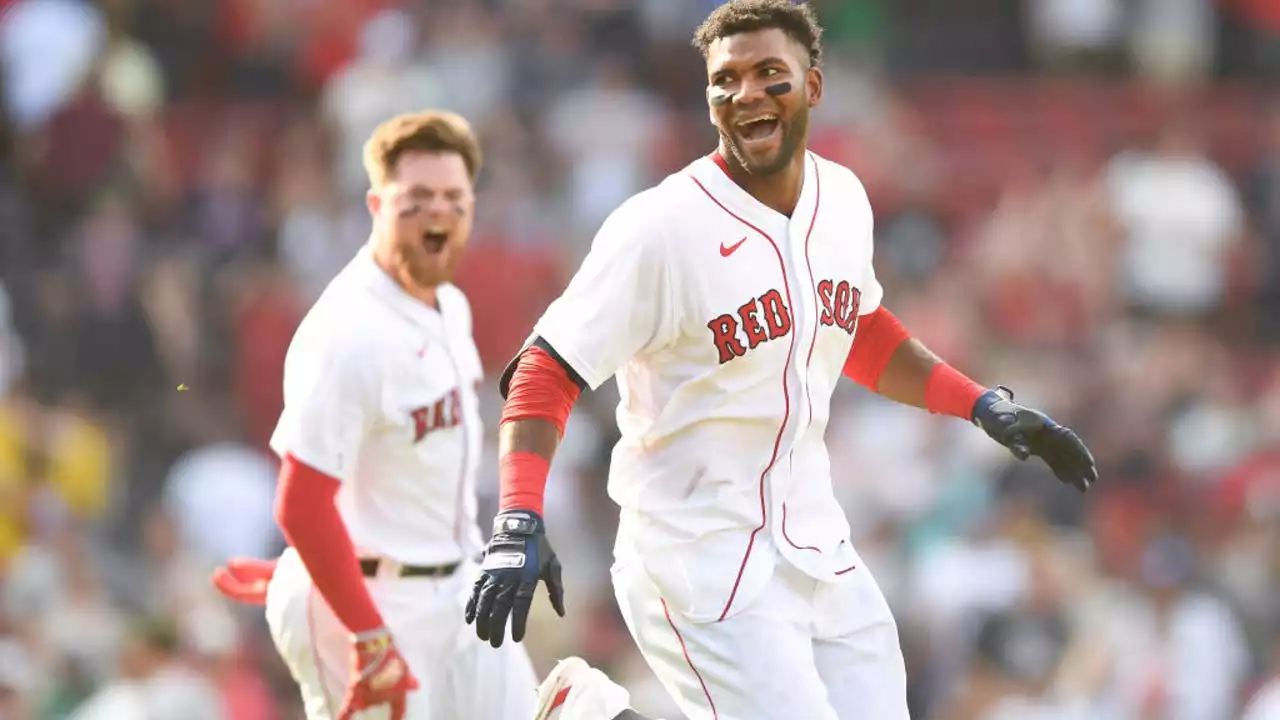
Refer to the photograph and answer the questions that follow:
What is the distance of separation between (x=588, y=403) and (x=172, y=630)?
114 inches

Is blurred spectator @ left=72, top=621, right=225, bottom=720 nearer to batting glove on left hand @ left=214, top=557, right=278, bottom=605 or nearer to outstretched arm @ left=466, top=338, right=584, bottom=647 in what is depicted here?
batting glove on left hand @ left=214, top=557, right=278, bottom=605

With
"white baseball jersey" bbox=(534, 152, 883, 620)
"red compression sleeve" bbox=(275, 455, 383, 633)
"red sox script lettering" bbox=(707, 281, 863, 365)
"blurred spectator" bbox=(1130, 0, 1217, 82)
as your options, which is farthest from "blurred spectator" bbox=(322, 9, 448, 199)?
"red sox script lettering" bbox=(707, 281, 863, 365)

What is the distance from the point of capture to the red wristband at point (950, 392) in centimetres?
537

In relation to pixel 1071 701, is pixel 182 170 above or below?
above

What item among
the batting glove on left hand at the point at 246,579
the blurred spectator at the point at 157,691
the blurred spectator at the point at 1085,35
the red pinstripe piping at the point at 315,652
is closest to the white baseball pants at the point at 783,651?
the red pinstripe piping at the point at 315,652

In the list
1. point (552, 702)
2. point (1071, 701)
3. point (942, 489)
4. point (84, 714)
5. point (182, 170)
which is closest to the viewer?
point (552, 702)

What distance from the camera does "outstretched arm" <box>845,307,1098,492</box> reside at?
522 cm

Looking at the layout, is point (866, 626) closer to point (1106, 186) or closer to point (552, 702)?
point (552, 702)

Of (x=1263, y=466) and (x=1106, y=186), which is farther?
(x=1106, y=186)

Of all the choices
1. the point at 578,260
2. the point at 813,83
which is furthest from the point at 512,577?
the point at 578,260

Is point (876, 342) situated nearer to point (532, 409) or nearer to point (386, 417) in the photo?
point (532, 409)

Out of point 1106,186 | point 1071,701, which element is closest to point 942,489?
point 1071,701

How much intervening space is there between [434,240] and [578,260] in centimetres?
569

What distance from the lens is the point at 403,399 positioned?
5594 millimetres
